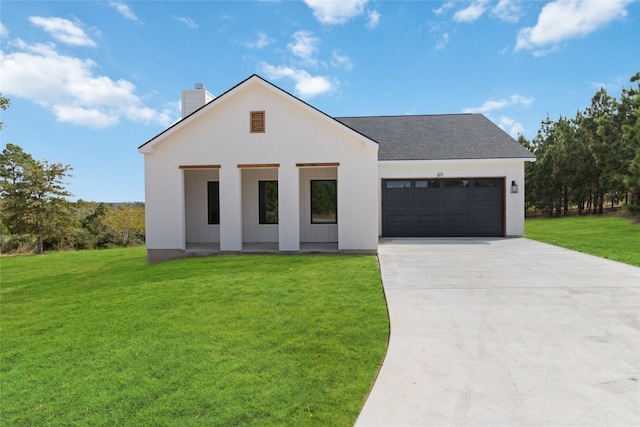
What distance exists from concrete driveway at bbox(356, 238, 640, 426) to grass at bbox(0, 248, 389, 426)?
0.39m

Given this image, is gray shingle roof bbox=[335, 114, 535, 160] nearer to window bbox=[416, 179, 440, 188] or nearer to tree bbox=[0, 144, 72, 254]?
window bbox=[416, 179, 440, 188]

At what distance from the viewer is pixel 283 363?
12.4ft

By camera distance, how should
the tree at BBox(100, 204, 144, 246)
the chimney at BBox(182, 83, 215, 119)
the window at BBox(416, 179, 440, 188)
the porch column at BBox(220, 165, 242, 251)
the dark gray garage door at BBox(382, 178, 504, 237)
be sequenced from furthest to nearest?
the tree at BBox(100, 204, 144, 246), the window at BBox(416, 179, 440, 188), the dark gray garage door at BBox(382, 178, 504, 237), the chimney at BBox(182, 83, 215, 119), the porch column at BBox(220, 165, 242, 251)

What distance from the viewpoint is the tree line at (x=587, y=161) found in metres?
24.1

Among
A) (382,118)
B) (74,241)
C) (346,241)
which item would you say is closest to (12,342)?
(346,241)

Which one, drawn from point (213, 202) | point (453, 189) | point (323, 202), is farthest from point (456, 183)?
point (213, 202)

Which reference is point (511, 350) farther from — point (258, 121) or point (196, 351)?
point (258, 121)

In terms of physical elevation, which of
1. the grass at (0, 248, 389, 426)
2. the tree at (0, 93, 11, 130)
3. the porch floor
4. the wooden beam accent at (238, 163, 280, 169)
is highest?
the tree at (0, 93, 11, 130)

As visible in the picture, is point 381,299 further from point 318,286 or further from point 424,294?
point 318,286

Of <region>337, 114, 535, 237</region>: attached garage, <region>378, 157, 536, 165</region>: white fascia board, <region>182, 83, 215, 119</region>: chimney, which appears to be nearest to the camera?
<region>182, 83, 215, 119</region>: chimney

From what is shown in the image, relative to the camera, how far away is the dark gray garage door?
1552cm

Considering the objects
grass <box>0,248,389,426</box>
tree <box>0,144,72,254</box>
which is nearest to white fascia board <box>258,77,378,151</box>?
grass <box>0,248,389,426</box>

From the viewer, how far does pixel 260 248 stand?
11945mm

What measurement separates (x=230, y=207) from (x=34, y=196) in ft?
56.7
